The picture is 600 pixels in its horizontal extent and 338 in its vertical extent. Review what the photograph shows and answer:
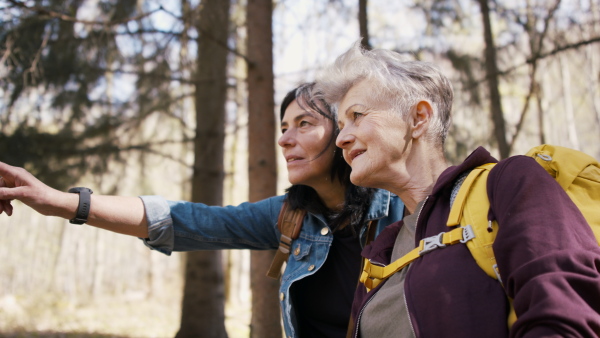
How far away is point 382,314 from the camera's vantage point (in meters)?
1.73

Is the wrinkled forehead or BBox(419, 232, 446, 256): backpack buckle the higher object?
the wrinkled forehead

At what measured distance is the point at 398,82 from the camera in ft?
6.55

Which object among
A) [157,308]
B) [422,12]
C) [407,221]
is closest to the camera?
[407,221]

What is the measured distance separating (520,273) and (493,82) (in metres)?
5.23

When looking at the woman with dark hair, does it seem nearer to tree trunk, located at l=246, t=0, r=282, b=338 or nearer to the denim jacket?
the denim jacket

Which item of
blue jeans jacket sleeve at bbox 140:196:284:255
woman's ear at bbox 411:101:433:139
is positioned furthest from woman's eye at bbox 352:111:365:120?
blue jeans jacket sleeve at bbox 140:196:284:255

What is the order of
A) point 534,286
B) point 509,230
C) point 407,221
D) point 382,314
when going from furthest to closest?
point 407,221, point 382,314, point 509,230, point 534,286

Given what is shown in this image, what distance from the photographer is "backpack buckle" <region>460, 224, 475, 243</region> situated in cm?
146

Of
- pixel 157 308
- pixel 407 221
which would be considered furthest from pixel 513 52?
pixel 157 308

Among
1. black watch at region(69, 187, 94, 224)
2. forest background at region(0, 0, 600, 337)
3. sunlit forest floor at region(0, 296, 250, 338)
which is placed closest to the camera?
black watch at region(69, 187, 94, 224)

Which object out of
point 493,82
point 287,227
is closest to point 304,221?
point 287,227

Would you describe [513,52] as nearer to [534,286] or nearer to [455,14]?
[455,14]

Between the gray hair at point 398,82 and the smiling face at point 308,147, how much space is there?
55cm

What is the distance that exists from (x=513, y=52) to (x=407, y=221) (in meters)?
5.53
